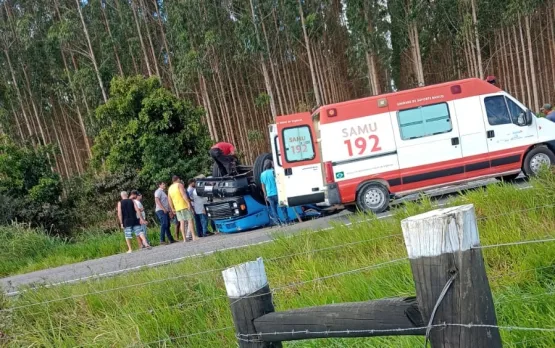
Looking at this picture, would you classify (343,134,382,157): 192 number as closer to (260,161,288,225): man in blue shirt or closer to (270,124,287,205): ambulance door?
(270,124,287,205): ambulance door

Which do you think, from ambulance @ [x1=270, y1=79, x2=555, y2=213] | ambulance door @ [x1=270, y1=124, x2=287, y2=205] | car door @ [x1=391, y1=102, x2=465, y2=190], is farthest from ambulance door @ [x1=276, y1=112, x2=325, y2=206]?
car door @ [x1=391, y1=102, x2=465, y2=190]

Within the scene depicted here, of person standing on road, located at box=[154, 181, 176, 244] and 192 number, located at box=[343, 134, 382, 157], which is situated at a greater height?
192 number, located at box=[343, 134, 382, 157]

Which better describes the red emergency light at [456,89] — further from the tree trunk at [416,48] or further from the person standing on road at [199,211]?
the tree trunk at [416,48]

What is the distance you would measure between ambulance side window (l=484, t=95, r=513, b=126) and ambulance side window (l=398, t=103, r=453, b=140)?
866 millimetres

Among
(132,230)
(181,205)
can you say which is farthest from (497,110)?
(132,230)

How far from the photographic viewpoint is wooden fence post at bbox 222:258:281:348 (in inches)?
73.8

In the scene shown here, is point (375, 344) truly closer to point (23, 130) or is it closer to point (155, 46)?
point (155, 46)

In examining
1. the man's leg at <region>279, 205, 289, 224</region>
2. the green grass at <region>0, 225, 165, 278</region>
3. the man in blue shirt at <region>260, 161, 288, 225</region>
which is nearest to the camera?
the man in blue shirt at <region>260, 161, 288, 225</region>

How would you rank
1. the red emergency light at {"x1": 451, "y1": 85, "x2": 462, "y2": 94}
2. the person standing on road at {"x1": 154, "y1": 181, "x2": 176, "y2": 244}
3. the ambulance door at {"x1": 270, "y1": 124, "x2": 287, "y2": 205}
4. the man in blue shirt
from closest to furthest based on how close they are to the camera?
1. the red emergency light at {"x1": 451, "y1": 85, "x2": 462, "y2": 94}
2. the ambulance door at {"x1": 270, "y1": 124, "x2": 287, "y2": 205}
3. the man in blue shirt
4. the person standing on road at {"x1": 154, "y1": 181, "x2": 176, "y2": 244}

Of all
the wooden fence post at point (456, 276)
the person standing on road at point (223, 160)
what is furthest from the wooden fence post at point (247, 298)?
the person standing on road at point (223, 160)

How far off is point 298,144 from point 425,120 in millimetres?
2798

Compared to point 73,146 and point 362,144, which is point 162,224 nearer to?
point 362,144

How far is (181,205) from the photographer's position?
11.2 m

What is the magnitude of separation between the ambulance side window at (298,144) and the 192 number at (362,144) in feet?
3.33
